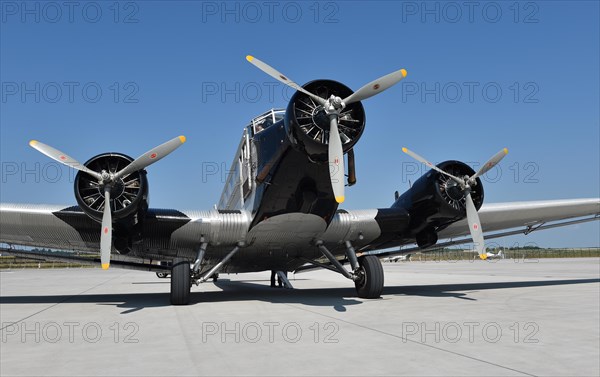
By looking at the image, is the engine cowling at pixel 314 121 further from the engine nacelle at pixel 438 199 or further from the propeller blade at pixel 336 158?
the engine nacelle at pixel 438 199

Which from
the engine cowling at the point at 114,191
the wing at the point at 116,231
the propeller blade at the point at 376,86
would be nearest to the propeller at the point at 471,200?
the propeller blade at the point at 376,86

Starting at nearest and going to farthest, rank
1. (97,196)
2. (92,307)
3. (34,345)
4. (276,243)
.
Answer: (34,345), (97,196), (92,307), (276,243)

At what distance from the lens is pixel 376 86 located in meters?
10.6

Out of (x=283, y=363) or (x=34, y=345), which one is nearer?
(x=283, y=363)

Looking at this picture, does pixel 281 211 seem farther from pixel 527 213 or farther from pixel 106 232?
pixel 527 213

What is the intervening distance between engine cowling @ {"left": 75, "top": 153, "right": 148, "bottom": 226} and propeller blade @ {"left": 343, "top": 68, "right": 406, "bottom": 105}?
5424 millimetres

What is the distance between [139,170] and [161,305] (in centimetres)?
351

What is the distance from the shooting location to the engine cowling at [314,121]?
10.8 meters

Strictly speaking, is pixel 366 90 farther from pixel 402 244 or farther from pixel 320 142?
pixel 402 244

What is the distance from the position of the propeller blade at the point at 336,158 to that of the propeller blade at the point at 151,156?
12.4 feet

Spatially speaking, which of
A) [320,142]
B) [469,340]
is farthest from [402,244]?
[469,340]

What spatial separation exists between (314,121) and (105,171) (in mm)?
5081

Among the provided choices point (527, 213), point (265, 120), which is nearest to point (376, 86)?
point (265, 120)

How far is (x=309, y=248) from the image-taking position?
15.1m
